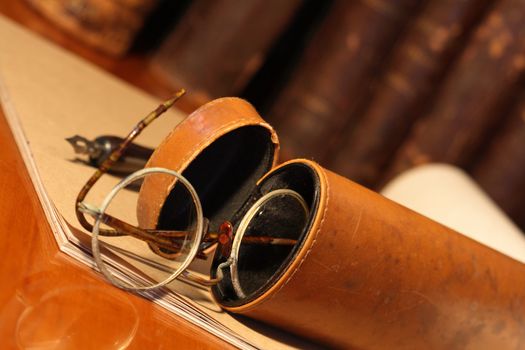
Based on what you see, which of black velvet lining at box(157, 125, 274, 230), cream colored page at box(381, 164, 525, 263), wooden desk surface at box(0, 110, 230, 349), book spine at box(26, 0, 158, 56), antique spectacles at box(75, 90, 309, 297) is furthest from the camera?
book spine at box(26, 0, 158, 56)

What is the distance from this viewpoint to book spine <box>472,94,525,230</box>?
1612mm

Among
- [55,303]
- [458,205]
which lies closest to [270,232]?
[55,303]

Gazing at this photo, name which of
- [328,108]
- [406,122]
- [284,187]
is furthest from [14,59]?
[406,122]

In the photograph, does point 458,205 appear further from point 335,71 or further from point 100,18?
point 100,18

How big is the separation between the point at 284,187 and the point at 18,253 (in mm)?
256

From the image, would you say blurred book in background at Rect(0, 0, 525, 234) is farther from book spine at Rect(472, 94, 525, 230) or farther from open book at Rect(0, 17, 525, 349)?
open book at Rect(0, 17, 525, 349)

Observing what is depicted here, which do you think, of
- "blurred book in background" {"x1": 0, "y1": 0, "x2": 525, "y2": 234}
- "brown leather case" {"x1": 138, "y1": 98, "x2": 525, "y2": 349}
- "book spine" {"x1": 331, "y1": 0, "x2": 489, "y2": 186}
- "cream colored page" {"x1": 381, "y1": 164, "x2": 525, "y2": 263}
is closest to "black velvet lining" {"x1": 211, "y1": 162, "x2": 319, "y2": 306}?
"brown leather case" {"x1": 138, "y1": 98, "x2": 525, "y2": 349}

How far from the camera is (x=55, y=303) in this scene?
60 centimetres

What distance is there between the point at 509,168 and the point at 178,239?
1.09 metres

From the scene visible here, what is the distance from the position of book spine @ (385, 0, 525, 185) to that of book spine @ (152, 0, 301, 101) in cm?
37

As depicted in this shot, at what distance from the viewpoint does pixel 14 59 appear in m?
1.12

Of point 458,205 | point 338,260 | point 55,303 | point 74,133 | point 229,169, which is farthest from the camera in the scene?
point 458,205

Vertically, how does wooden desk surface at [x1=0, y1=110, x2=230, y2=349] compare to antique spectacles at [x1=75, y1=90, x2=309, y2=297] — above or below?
below

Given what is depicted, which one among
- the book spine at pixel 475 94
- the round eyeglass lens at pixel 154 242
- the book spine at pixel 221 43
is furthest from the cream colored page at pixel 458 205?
the round eyeglass lens at pixel 154 242
